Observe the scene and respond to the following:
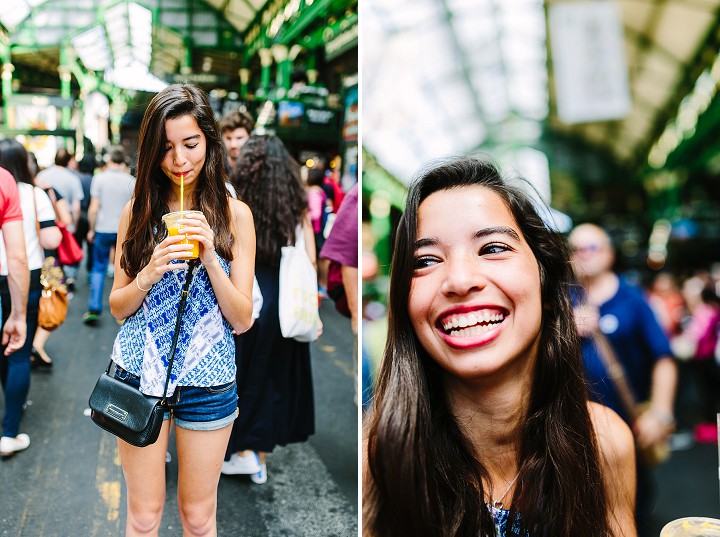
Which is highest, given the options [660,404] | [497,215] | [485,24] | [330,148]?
[485,24]

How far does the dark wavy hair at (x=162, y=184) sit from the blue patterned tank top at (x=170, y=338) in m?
0.08

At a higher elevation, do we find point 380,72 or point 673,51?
point 673,51

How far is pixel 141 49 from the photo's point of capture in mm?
1905

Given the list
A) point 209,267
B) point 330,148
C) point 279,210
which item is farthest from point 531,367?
point 330,148

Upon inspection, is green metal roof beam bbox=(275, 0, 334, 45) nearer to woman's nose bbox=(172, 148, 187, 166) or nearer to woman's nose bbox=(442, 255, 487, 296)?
woman's nose bbox=(172, 148, 187, 166)

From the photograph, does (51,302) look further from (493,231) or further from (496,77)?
(496,77)

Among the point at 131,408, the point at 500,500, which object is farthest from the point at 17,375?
the point at 500,500

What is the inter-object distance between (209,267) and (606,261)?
1.89m

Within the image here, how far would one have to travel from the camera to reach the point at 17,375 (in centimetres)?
221

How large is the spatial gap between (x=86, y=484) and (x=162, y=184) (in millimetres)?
1043

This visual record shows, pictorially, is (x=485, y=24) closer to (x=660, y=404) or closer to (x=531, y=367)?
(x=660, y=404)

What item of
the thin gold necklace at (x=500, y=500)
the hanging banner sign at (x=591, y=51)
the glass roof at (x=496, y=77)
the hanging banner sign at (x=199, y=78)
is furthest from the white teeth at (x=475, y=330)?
the hanging banner sign at (x=591, y=51)

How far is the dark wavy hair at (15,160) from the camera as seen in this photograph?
72.2 inches

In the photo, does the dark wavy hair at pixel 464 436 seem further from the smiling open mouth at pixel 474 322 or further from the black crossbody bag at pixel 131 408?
the black crossbody bag at pixel 131 408
